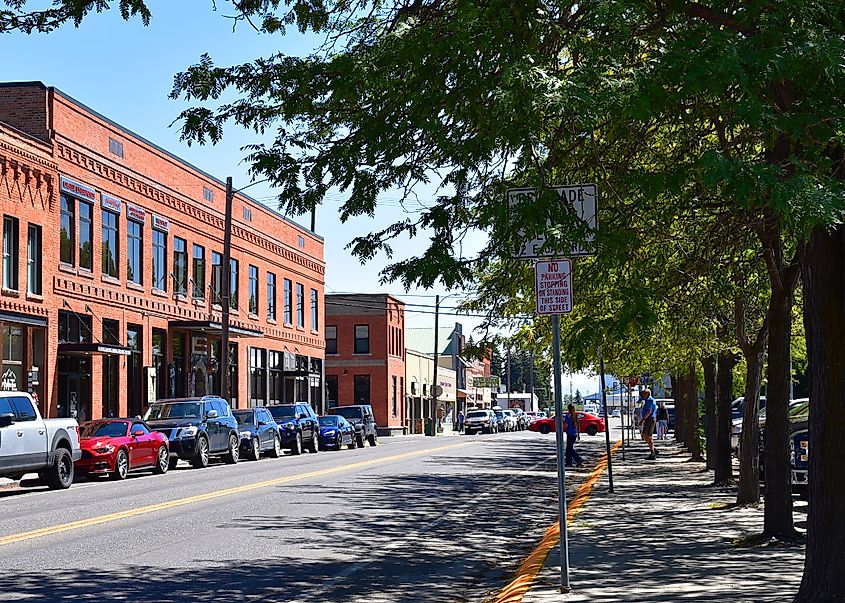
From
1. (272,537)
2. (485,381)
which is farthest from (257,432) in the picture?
(485,381)

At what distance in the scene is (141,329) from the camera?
41844mm

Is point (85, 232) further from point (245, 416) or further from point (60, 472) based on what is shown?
point (60, 472)

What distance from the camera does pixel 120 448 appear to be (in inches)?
1058

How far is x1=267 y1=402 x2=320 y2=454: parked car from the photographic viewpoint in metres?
40.7

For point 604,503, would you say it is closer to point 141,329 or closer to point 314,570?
point 314,570

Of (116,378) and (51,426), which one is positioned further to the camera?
(116,378)

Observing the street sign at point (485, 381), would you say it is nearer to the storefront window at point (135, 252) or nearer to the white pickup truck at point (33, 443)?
the storefront window at point (135, 252)

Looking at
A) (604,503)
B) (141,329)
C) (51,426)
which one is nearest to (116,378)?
(141,329)

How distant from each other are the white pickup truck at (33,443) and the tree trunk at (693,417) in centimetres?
1526

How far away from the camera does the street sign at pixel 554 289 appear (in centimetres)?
979

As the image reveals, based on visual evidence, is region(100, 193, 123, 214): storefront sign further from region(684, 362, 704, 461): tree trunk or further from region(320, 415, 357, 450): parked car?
region(684, 362, 704, 461): tree trunk

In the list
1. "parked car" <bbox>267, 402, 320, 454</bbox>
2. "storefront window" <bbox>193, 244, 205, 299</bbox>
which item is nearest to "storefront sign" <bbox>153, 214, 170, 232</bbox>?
"storefront window" <bbox>193, 244, 205, 299</bbox>

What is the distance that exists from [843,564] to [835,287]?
1.99 m

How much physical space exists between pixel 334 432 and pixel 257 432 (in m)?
8.32
